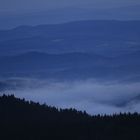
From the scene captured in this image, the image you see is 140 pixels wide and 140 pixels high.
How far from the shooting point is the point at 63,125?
34.5 meters

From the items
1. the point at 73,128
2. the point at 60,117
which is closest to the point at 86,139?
the point at 73,128

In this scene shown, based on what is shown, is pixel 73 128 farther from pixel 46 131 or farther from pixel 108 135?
pixel 108 135

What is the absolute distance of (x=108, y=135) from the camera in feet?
97.1

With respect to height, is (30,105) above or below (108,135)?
above

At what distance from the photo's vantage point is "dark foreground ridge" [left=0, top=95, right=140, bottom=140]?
1188 inches

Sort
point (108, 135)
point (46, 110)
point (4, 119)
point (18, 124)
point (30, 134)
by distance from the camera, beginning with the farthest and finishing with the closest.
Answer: point (46, 110)
point (4, 119)
point (18, 124)
point (30, 134)
point (108, 135)

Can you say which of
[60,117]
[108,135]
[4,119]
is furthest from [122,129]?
[4,119]

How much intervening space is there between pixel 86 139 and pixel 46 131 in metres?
4.33

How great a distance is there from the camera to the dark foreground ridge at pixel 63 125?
30.2 metres

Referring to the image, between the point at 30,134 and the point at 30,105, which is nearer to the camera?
the point at 30,134

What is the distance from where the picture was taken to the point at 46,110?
42.7 metres

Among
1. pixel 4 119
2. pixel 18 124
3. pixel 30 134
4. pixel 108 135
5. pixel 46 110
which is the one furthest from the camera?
pixel 46 110

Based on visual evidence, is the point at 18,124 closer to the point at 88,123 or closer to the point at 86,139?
the point at 88,123

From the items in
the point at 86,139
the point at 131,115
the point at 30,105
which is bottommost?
the point at 86,139
